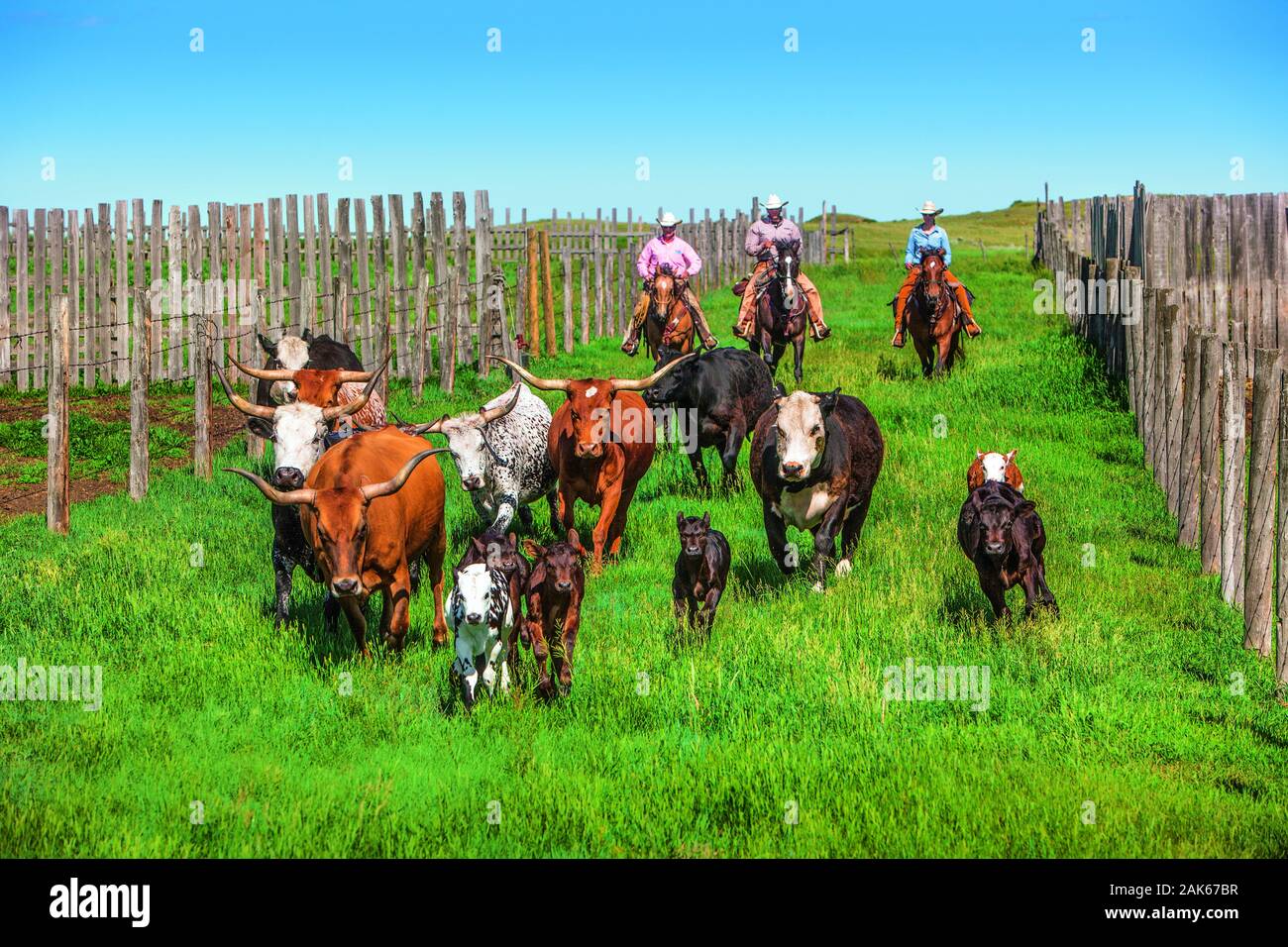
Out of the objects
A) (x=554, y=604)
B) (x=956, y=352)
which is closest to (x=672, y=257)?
(x=956, y=352)

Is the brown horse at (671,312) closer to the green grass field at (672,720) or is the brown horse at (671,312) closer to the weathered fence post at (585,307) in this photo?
the green grass field at (672,720)

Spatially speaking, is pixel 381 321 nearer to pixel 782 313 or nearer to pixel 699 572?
pixel 782 313

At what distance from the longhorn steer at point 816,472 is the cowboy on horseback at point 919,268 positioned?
27.1 ft

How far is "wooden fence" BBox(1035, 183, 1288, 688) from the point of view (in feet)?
27.2

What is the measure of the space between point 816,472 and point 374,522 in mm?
3518

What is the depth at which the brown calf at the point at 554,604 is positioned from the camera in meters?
7.18

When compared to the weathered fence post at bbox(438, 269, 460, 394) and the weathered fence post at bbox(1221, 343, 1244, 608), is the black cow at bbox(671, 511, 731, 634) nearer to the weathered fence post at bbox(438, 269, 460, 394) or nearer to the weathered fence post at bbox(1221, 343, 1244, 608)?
the weathered fence post at bbox(1221, 343, 1244, 608)

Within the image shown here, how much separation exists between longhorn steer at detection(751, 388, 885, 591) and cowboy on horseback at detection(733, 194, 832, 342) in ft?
27.2

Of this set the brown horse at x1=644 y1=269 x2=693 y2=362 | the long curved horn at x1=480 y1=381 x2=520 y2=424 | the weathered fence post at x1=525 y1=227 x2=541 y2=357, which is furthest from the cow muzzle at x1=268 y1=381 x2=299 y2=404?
the weathered fence post at x1=525 y1=227 x2=541 y2=357

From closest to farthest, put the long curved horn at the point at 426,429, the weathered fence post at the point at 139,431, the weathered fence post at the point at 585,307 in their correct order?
the long curved horn at the point at 426,429
the weathered fence post at the point at 139,431
the weathered fence post at the point at 585,307

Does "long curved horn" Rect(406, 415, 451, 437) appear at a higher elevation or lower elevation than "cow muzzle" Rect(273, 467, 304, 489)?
higher

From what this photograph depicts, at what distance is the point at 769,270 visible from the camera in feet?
62.0

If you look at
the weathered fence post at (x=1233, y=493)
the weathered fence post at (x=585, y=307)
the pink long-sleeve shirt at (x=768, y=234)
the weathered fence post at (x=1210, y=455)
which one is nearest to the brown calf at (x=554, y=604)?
the weathered fence post at (x=1233, y=493)

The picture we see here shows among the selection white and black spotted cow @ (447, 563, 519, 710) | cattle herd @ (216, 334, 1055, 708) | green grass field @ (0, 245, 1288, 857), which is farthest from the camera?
cattle herd @ (216, 334, 1055, 708)
